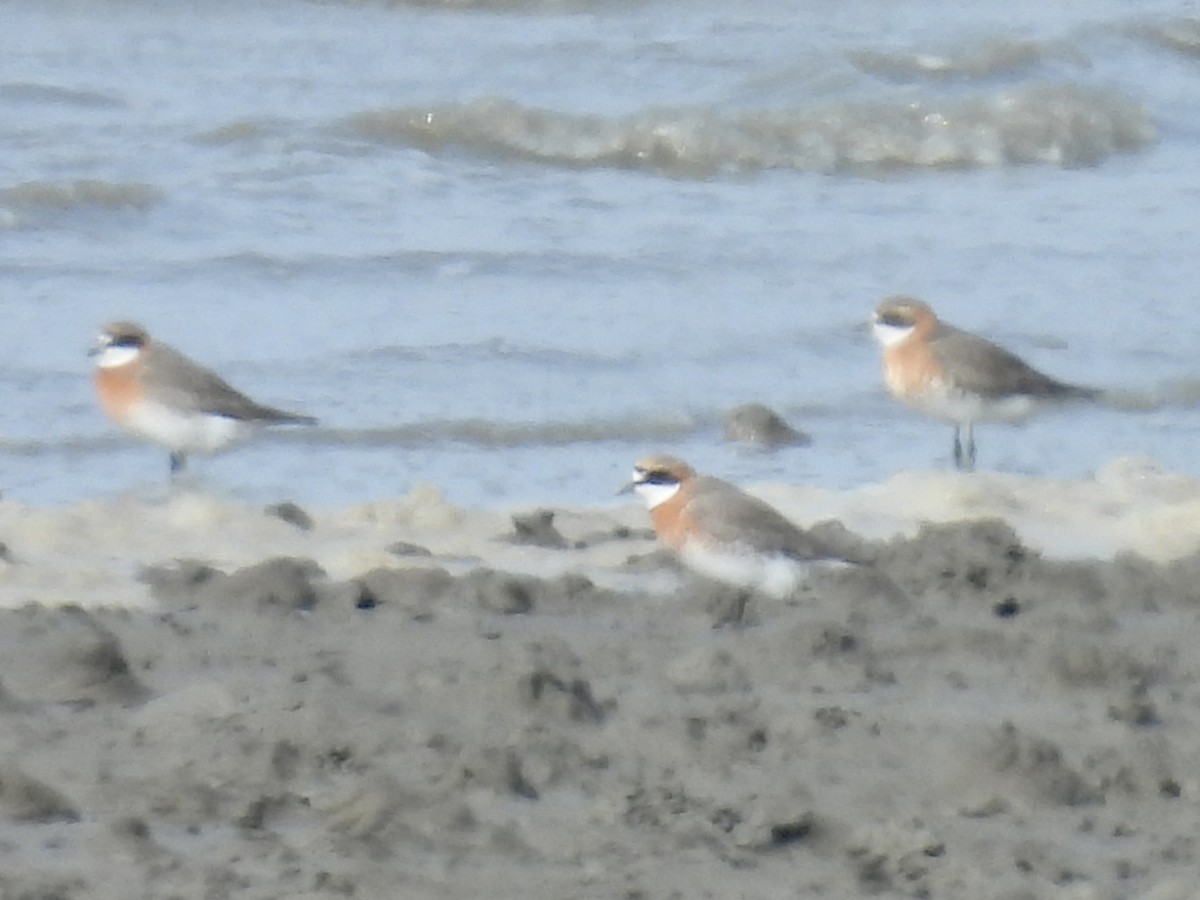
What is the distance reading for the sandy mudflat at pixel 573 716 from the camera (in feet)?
15.2

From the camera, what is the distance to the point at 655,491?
25.5 feet

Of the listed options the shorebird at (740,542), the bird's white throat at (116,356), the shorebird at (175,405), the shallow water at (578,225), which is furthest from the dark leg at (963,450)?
the bird's white throat at (116,356)

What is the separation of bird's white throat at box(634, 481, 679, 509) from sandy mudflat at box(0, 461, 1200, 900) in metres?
0.17

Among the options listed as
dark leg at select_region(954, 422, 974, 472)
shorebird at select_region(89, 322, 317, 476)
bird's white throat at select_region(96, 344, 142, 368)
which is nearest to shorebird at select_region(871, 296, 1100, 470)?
dark leg at select_region(954, 422, 974, 472)

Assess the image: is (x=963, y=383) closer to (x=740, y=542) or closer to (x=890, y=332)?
(x=890, y=332)

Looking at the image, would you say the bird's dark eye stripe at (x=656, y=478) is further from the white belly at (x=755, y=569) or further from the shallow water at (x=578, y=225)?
the shallow water at (x=578, y=225)

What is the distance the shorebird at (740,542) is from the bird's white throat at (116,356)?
323cm

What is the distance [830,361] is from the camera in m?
12.0

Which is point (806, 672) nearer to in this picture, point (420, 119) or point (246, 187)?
point (246, 187)

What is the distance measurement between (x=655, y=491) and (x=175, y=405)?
8.60 feet

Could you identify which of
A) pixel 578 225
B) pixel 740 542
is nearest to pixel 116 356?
pixel 740 542

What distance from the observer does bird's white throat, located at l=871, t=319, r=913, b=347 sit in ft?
34.8

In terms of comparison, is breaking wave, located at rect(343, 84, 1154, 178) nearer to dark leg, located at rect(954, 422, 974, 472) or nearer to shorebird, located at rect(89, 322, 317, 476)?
dark leg, located at rect(954, 422, 974, 472)

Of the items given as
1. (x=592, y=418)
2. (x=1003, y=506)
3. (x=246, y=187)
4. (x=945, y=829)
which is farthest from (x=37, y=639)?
(x=246, y=187)
